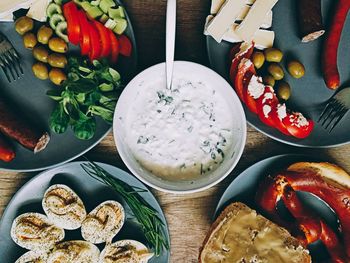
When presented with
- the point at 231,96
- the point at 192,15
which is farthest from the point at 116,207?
the point at 192,15

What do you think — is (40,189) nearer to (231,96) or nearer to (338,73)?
(231,96)

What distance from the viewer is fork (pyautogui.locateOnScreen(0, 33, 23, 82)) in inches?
71.9

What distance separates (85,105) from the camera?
175 cm

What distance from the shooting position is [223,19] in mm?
1792

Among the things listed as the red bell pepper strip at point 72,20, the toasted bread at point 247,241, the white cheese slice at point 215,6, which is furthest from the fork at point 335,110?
the red bell pepper strip at point 72,20

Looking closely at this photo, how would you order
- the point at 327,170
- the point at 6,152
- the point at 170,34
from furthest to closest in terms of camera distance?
the point at 327,170 → the point at 6,152 → the point at 170,34

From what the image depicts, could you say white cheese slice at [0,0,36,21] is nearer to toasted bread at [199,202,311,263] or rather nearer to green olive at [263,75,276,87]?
green olive at [263,75,276,87]

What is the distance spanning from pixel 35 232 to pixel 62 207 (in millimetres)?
118

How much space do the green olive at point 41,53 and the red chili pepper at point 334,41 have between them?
0.88 metres

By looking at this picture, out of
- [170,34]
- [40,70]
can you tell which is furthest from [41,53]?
[170,34]

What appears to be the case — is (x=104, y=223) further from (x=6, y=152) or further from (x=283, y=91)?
(x=283, y=91)

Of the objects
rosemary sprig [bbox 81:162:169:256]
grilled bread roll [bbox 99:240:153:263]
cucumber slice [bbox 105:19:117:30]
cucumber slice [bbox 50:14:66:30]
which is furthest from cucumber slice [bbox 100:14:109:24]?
A: grilled bread roll [bbox 99:240:153:263]

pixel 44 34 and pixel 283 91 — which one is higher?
pixel 44 34

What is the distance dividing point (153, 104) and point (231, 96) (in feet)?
0.78
